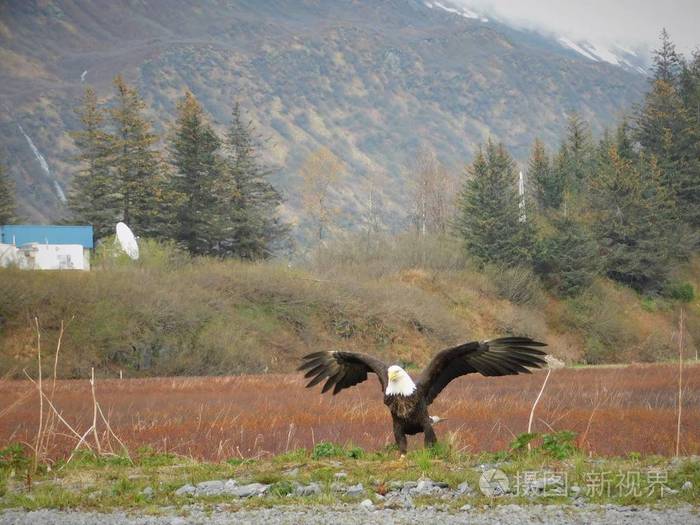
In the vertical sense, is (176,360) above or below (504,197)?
below

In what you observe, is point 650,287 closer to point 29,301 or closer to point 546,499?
point 29,301

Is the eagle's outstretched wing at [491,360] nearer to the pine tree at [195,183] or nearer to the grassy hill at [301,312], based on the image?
the grassy hill at [301,312]

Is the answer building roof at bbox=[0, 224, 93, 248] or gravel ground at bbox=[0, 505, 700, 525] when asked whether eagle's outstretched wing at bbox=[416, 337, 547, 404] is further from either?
building roof at bbox=[0, 224, 93, 248]

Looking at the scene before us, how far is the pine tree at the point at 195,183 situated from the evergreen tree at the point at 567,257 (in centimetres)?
2177

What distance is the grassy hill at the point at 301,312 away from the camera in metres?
33.7

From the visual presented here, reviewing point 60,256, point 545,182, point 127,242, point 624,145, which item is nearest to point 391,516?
point 127,242

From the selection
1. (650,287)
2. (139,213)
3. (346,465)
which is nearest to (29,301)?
(139,213)

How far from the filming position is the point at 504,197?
55000 millimetres

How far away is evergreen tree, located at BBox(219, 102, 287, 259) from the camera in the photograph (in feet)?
163

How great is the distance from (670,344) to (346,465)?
46244mm

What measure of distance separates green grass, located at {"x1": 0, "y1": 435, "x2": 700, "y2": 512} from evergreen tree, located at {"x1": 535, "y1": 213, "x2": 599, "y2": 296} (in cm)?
4644

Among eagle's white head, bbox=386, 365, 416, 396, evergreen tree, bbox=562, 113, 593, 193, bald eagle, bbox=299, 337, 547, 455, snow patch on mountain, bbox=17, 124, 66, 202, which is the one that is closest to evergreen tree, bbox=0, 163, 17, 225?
evergreen tree, bbox=562, 113, 593, 193

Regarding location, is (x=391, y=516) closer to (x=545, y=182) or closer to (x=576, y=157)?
(x=545, y=182)

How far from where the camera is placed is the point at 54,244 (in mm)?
45188
